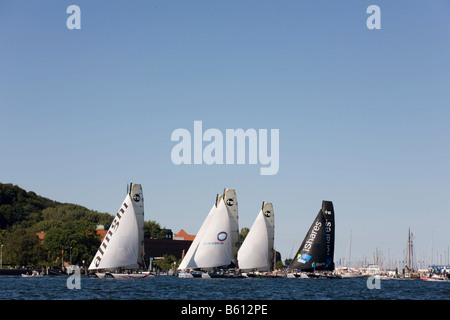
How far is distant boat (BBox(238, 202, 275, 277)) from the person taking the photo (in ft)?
440

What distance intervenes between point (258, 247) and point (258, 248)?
0.67ft

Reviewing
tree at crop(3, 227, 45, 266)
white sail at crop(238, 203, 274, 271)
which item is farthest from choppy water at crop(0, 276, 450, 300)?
tree at crop(3, 227, 45, 266)

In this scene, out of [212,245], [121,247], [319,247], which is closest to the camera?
[121,247]

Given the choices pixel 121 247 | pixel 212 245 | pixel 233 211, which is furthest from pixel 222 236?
pixel 121 247

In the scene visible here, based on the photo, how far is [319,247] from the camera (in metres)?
127

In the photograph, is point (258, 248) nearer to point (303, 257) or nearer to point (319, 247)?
point (303, 257)

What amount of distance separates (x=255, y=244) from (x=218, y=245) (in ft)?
66.0

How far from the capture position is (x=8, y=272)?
151125 millimetres

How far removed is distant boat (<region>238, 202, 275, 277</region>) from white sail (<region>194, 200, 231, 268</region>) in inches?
710

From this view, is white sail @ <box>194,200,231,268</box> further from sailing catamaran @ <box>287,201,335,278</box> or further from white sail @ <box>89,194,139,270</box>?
sailing catamaran @ <box>287,201,335,278</box>
